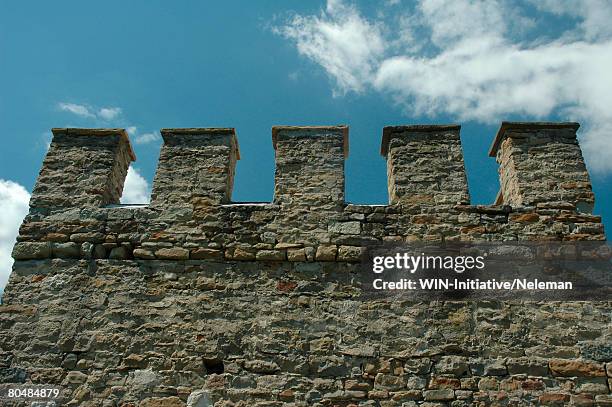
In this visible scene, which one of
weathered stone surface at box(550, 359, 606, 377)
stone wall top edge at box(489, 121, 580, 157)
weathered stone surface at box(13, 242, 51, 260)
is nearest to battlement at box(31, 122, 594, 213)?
stone wall top edge at box(489, 121, 580, 157)

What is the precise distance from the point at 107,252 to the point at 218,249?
106 cm

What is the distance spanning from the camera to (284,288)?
13.7 ft

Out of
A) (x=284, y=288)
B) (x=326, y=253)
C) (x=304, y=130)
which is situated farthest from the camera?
(x=304, y=130)

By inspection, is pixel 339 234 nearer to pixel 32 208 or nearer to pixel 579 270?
pixel 579 270

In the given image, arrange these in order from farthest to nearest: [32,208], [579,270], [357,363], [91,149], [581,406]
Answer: [91,149]
[32,208]
[579,270]
[357,363]
[581,406]

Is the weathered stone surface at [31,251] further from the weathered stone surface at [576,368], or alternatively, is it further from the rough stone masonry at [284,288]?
the weathered stone surface at [576,368]

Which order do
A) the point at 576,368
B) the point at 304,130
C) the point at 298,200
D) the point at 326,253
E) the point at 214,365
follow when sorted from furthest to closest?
the point at 304,130 < the point at 298,200 < the point at 326,253 < the point at 214,365 < the point at 576,368

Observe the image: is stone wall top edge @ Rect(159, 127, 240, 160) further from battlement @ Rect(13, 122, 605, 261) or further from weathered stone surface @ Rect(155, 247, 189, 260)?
weathered stone surface @ Rect(155, 247, 189, 260)

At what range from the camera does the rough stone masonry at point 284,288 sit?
3.79 meters

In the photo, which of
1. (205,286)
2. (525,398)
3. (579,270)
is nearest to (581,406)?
(525,398)

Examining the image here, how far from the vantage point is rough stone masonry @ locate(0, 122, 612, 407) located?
3795 millimetres

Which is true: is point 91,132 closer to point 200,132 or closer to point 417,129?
point 200,132

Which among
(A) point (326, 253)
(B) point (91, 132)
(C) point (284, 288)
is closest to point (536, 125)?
(A) point (326, 253)

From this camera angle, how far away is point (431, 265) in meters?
4.26
